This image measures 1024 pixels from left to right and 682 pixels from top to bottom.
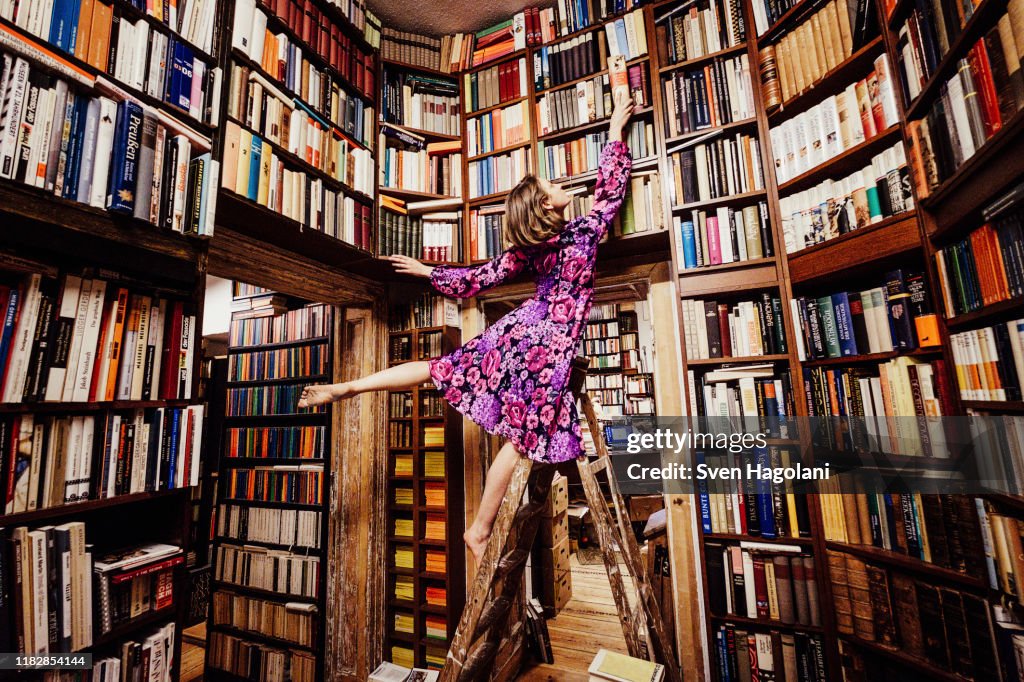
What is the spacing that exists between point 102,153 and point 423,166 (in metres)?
1.55

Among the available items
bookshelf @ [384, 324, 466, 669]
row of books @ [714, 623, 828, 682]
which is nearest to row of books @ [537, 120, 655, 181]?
bookshelf @ [384, 324, 466, 669]

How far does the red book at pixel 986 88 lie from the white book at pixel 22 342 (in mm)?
2474

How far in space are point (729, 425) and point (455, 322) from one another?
1576 mm

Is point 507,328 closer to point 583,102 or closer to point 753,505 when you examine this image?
point 753,505

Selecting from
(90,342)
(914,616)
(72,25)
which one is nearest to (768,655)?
(914,616)

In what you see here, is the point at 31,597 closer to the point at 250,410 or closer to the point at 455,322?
the point at 455,322

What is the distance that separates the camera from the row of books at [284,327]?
2889mm

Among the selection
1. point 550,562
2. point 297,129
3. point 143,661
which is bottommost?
point 550,562

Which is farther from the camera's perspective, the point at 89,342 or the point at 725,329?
the point at 725,329

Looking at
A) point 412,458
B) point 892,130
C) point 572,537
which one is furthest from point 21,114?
point 572,537

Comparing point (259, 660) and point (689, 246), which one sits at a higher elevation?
point (689, 246)

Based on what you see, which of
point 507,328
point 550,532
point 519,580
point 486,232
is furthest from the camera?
point 550,532

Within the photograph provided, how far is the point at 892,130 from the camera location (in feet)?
4.92

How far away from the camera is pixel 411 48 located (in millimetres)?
2584
